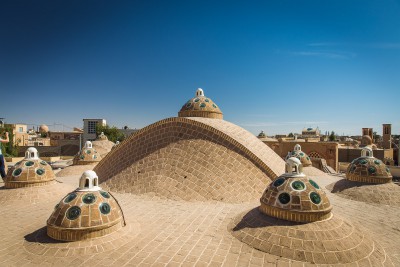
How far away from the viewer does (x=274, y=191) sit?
6133 mm

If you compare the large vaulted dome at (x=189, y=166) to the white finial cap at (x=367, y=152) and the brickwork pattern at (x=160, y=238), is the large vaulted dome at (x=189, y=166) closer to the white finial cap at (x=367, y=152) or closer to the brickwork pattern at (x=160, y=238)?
the brickwork pattern at (x=160, y=238)

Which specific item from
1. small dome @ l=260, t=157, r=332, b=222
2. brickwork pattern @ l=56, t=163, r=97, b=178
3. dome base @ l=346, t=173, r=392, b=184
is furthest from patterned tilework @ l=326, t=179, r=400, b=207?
brickwork pattern @ l=56, t=163, r=97, b=178

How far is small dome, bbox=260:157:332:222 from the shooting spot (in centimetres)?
564

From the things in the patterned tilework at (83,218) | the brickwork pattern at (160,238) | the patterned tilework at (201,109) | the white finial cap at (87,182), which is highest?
the patterned tilework at (201,109)

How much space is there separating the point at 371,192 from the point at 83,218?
988cm

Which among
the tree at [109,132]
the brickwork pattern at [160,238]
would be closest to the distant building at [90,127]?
the tree at [109,132]

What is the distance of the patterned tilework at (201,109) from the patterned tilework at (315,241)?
754 cm

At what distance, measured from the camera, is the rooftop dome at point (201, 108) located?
12.8 meters

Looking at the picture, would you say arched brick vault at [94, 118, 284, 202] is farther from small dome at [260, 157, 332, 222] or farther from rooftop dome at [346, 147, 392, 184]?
rooftop dome at [346, 147, 392, 184]

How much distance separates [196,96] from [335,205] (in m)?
8.29

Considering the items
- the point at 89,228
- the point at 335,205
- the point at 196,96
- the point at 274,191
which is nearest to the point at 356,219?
the point at 335,205

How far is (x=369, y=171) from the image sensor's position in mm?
9938

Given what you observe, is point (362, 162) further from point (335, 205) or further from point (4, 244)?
point (4, 244)

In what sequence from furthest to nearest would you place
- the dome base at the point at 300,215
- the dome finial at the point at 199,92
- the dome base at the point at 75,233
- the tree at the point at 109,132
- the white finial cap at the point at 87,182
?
the tree at the point at 109,132 → the dome finial at the point at 199,92 → the white finial cap at the point at 87,182 → the dome base at the point at 300,215 → the dome base at the point at 75,233
